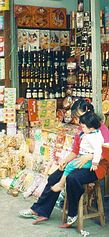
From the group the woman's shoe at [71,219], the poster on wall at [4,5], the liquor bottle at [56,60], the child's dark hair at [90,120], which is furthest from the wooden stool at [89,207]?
the poster on wall at [4,5]

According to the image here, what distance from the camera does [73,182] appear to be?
16.2 ft

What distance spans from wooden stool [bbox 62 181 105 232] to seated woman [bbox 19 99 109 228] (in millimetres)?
60

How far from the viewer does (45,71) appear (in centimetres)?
756

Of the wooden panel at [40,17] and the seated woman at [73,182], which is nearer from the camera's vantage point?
the seated woman at [73,182]

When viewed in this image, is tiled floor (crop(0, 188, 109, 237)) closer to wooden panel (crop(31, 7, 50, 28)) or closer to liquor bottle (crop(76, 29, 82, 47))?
liquor bottle (crop(76, 29, 82, 47))

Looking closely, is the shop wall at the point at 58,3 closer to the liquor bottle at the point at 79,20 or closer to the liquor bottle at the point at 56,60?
the liquor bottle at the point at 79,20

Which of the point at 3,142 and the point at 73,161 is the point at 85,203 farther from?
the point at 3,142

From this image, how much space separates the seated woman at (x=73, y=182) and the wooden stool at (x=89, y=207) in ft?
0.20

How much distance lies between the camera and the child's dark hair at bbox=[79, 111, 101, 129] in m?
5.04

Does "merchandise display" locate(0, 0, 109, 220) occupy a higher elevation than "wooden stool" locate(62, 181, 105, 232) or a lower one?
higher

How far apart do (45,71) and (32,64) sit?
0.22 m

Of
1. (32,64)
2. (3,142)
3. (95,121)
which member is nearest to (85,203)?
(95,121)

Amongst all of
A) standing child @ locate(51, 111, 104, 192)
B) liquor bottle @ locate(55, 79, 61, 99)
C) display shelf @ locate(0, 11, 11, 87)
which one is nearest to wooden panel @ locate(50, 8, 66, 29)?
display shelf @ locate(0, 11, 11, 87)

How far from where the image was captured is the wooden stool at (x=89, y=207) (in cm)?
504
